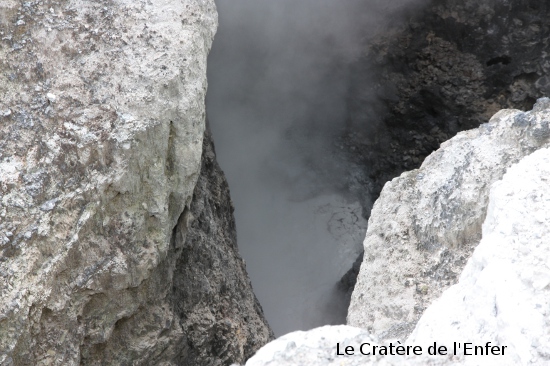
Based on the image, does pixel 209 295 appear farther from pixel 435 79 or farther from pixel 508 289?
pixel 435 79

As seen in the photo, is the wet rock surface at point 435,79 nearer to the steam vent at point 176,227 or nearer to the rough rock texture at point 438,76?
the rough rock texture at point 438,76

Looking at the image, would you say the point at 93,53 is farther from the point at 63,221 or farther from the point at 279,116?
the point at 279,116

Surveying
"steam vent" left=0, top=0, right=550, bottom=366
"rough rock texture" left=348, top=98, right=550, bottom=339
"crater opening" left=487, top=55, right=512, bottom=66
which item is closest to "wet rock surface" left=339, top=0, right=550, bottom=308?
"crater opening" left=487, top=55, right=512, bottom=66

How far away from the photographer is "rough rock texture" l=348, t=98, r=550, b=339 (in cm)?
269

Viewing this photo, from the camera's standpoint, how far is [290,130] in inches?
288

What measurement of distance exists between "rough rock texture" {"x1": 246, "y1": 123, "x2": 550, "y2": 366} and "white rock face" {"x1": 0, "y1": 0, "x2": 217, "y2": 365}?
54.8 inches

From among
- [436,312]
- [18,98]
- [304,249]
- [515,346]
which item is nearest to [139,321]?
[18,98]

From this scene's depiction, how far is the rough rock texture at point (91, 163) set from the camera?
8.52 feet

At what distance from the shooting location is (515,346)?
143 centimetres

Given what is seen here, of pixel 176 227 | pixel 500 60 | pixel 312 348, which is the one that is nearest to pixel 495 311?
pixel 312 348

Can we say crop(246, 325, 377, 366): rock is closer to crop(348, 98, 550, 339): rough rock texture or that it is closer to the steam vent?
the steam vent

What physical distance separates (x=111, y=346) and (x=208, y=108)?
14.7ft

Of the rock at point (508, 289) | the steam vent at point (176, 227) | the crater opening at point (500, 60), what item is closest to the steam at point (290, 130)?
the crater opening at point (500, 60)

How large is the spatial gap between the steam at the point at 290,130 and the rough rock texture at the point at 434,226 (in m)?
3.27
